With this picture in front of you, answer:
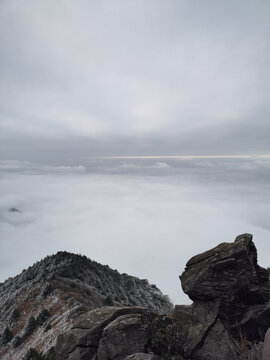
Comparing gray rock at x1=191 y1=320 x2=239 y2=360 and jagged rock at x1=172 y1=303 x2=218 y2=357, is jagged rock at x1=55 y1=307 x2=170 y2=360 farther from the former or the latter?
gray rock at x1=191 y1=320 x2=239 y2=360

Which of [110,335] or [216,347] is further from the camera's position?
[110,335]

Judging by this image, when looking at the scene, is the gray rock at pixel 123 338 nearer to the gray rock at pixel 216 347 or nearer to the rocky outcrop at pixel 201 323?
the rocky outcrop at pixel 201 323

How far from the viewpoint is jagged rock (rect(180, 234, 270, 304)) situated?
11.2 metres

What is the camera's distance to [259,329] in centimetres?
1057

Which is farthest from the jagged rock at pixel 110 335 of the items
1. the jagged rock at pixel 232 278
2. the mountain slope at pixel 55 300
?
the mountain slope at pixel 55 300

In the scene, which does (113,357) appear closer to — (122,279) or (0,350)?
(0,350)

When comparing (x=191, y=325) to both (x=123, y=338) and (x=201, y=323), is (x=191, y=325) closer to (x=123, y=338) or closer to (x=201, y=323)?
(x=201, y=323)

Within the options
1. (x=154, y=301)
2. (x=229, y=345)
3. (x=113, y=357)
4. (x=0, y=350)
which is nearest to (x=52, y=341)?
(x=0, y=350)

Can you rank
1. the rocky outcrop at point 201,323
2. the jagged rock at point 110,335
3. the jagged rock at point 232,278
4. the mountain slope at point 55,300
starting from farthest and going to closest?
the mountain slope at point 55,300 < the jagged rock at point 232,278 < the jagged rock at point 110,335 < the rocky outcrop at point 201,323

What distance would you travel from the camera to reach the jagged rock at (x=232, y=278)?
1124cm

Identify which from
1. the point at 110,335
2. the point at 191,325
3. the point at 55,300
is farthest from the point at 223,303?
the point at 55,300

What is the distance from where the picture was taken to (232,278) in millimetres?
11273

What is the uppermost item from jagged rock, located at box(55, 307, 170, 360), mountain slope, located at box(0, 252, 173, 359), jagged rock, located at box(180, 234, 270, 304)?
jagged rock, located at box(180, 234, 270, 304)

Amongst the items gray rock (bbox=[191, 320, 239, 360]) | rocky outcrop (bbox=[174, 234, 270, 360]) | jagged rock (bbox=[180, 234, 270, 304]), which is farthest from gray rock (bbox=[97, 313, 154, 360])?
jagged rock (bbox=[180, 234, 270, 304])
